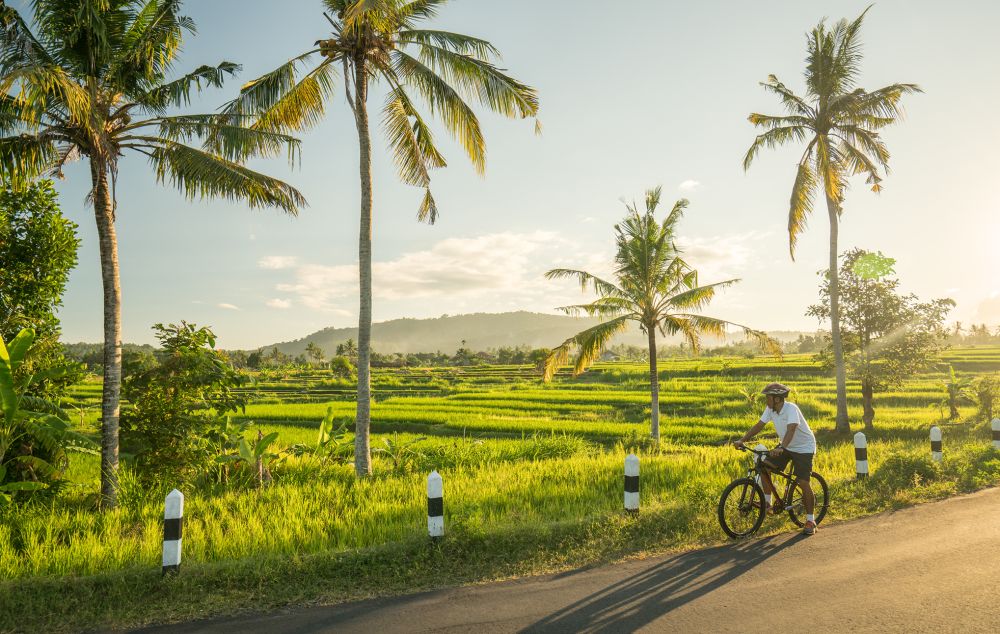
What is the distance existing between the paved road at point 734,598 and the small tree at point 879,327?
16.1m

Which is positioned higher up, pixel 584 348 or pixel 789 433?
pixel 584 348

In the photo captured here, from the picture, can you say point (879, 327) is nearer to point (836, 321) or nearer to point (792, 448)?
point (836, 321)

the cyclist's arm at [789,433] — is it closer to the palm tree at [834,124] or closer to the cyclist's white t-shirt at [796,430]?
the cyclist's white t-shirt at [796,430]

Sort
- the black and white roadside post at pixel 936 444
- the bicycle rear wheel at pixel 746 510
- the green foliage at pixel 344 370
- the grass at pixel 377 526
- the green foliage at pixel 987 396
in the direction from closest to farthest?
1. the grass at pixel 377 526
2. the bicycle rear wheel at pixel 746 510
3. the black and white roadside post at pixel 936 444
4. the green foliage at pixel 987 396
5. the green foliage at pixel 344 370

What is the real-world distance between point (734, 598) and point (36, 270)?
1180 centimetres

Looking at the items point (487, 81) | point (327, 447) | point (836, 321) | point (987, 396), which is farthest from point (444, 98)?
point (987, 396)

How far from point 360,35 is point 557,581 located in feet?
33.2

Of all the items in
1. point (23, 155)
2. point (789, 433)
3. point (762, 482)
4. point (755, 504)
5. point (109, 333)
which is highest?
point (23, 155)

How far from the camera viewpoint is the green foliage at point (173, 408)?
8906mm

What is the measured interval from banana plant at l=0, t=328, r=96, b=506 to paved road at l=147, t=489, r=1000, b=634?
14.9ft

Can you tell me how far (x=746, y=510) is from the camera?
689 centimetres

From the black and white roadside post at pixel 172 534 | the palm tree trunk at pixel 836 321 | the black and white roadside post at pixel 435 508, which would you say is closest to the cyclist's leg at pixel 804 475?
the black and white roadside post at pixel 435 508

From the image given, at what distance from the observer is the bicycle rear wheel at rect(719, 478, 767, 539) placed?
22.0 ft

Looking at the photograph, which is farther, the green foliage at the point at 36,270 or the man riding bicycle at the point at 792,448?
the green foliage at the point at 36,270
